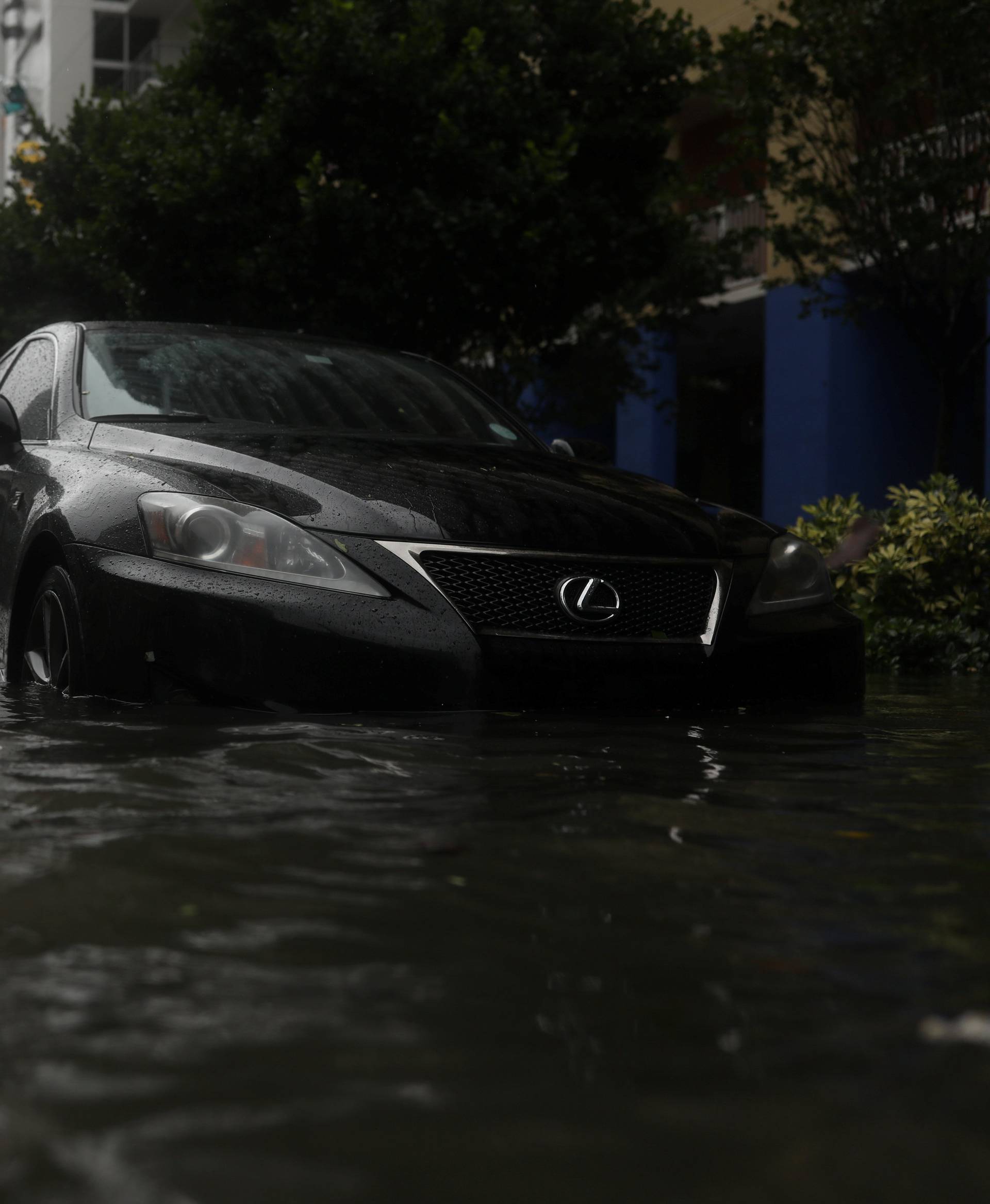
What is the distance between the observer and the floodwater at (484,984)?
1412 millimetres

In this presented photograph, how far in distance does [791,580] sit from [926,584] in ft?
15.8

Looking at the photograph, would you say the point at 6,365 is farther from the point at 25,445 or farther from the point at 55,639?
the point at 55,639

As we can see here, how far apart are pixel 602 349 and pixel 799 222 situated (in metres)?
9.34

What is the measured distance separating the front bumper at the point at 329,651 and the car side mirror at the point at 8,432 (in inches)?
48.6

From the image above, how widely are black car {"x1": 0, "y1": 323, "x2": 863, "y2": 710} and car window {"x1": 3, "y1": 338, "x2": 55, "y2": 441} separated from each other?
33 centimetres

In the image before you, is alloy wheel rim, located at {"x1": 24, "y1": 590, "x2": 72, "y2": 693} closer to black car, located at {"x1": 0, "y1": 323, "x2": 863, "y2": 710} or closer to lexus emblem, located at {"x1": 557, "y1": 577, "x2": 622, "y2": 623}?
black car, located at {"x1": 0, "y1": 323, "x2": 863, "y2": 710}

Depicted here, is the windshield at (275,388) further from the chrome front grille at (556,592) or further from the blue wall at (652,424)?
the blue wall at (652,424)

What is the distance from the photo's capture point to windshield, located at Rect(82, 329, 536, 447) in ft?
18.6

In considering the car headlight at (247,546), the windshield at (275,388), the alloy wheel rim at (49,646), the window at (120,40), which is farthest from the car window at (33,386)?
the window at (120,40)

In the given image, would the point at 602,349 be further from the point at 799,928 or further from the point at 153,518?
the point at 799,928

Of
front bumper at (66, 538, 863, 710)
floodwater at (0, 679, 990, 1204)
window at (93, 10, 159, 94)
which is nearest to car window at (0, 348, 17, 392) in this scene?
front bumper at (66, 538, 863, 710)

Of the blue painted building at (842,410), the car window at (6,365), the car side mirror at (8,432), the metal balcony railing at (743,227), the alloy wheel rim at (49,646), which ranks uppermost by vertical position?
the metal balcony railing at (743,227)

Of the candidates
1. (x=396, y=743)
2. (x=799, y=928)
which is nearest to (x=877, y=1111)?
(x=799, y=928)

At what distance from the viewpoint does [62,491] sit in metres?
5.01
